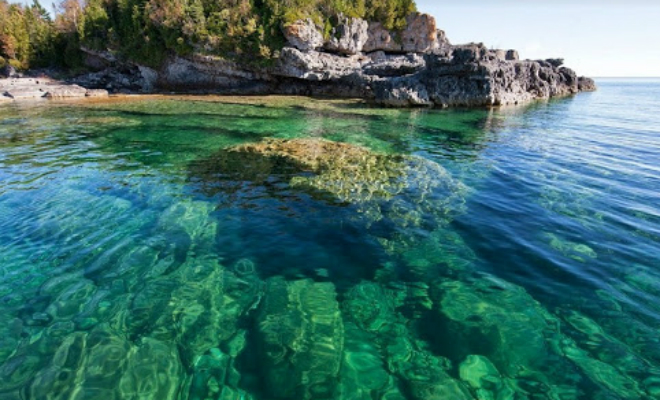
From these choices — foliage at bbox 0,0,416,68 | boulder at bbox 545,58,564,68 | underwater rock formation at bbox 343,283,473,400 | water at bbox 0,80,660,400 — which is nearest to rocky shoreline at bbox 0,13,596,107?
boulder at bbox 545,58,564,68

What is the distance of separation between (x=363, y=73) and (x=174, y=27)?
27013mm

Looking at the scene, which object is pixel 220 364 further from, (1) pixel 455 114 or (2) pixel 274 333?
(1) pixel 455 114

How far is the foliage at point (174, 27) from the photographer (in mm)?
44438

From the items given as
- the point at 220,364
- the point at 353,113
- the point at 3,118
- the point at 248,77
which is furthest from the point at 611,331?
the point at 248,77

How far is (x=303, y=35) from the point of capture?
42.5 metres

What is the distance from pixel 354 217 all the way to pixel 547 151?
1228cm

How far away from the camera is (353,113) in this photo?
92.8 feet

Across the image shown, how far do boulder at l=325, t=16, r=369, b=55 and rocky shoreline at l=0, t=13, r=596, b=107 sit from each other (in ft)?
0.41

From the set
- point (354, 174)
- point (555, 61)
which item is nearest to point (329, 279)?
point (354, 174)

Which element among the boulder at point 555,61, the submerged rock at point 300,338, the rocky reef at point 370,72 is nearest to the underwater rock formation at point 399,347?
the submerged rock at point 300,338

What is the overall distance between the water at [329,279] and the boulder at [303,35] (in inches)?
1373

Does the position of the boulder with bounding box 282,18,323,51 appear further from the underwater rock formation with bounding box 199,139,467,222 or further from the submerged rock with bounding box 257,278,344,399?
the submerged rock with bounding box 257,278,344,399

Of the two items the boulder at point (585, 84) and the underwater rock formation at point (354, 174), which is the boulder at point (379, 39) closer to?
the boulder at point (585, 84)

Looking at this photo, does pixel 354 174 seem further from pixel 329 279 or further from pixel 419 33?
pixel 419 33
